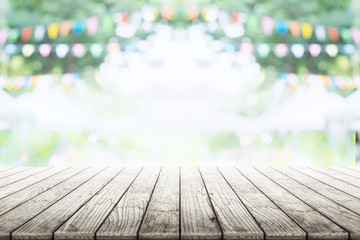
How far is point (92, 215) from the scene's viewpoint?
5.13ft

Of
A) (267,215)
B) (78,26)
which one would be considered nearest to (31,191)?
(267,215)

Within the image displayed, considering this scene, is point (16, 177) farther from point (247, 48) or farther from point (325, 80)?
point (325, 80)

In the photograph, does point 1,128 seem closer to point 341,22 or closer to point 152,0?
point 152,0

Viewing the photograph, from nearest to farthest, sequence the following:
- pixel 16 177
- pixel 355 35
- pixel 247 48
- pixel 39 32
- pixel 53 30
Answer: pixel 16 177 → pixel 53 30 → pixel 39 32 → pixel 355 35 → pixel 247 48

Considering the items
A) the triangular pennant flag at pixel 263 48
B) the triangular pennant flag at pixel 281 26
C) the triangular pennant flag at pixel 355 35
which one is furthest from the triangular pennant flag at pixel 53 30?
the triangular pennant flag at pixel 355 35

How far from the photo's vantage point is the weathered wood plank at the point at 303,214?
1.32m

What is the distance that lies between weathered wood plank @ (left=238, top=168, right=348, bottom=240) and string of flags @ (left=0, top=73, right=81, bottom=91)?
19.8 feet

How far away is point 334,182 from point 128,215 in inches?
62.3

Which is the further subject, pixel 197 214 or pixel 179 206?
pixel 179 206

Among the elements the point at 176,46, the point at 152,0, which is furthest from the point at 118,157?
the point at 152,0

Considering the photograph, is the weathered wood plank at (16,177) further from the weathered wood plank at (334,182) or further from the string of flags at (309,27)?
the string of flags at (309,27)

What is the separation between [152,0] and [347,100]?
3.84m

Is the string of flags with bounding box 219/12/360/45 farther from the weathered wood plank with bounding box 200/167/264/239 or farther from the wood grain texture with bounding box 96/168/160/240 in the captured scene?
the wood grain texture with bounding box 96/168/160/240

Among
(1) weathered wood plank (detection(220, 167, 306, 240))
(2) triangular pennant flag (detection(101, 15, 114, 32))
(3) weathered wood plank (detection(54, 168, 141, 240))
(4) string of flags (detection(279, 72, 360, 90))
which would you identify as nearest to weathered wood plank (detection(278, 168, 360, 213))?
(1) weathered wood plank (detection(220, 167, 306, 240))
